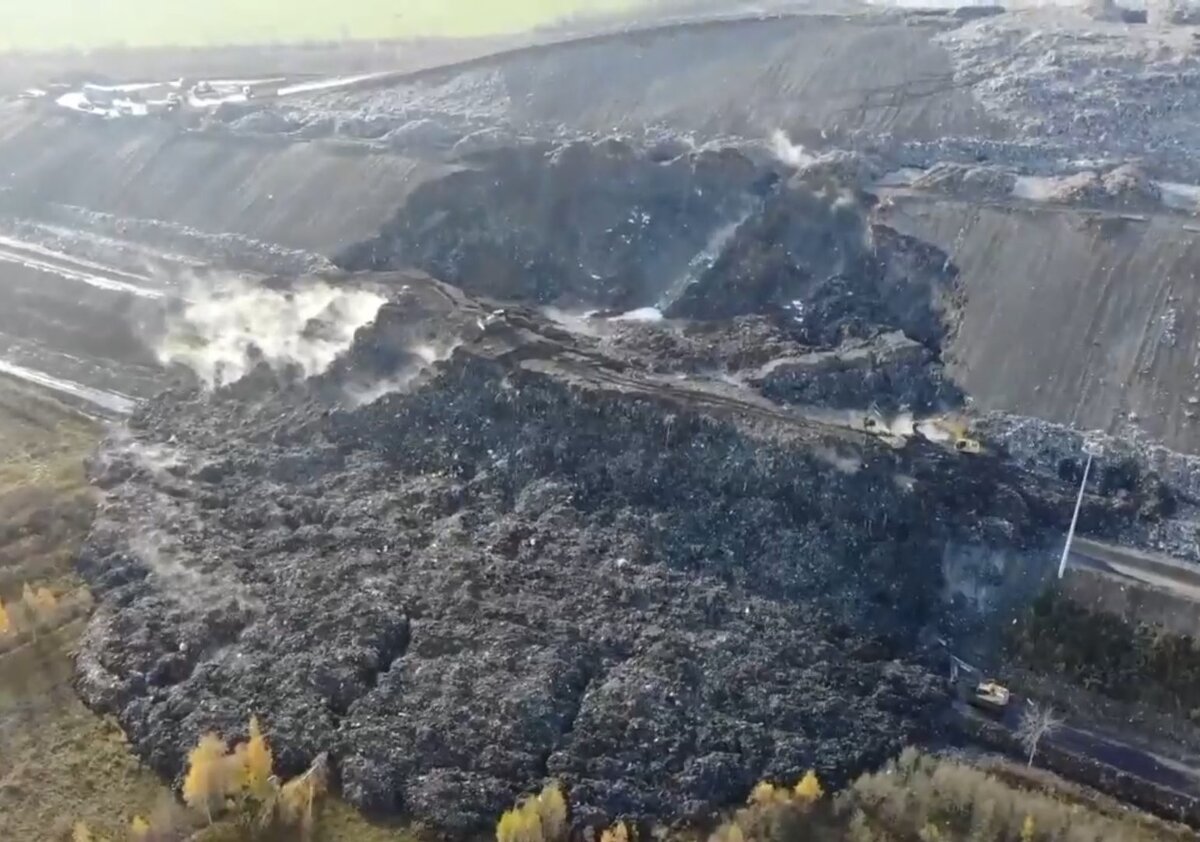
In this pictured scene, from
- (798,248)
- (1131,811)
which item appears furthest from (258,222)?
(1131,811)

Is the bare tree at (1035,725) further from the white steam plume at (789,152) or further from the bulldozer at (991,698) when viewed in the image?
the white steam plume at (789,152)

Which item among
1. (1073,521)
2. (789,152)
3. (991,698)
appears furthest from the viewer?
(789,152)

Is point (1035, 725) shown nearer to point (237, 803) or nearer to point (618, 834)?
point (618, 834)

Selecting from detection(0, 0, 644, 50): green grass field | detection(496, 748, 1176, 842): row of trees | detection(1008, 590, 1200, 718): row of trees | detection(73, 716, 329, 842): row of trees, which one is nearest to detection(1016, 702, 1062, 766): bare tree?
detection(1008, 590, 1200, 718): row of trees

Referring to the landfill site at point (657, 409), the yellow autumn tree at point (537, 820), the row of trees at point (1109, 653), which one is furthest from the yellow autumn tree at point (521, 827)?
the row of trees at point (1109, 653)

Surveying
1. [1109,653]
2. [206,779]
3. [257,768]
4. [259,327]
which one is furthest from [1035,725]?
[259,327]
